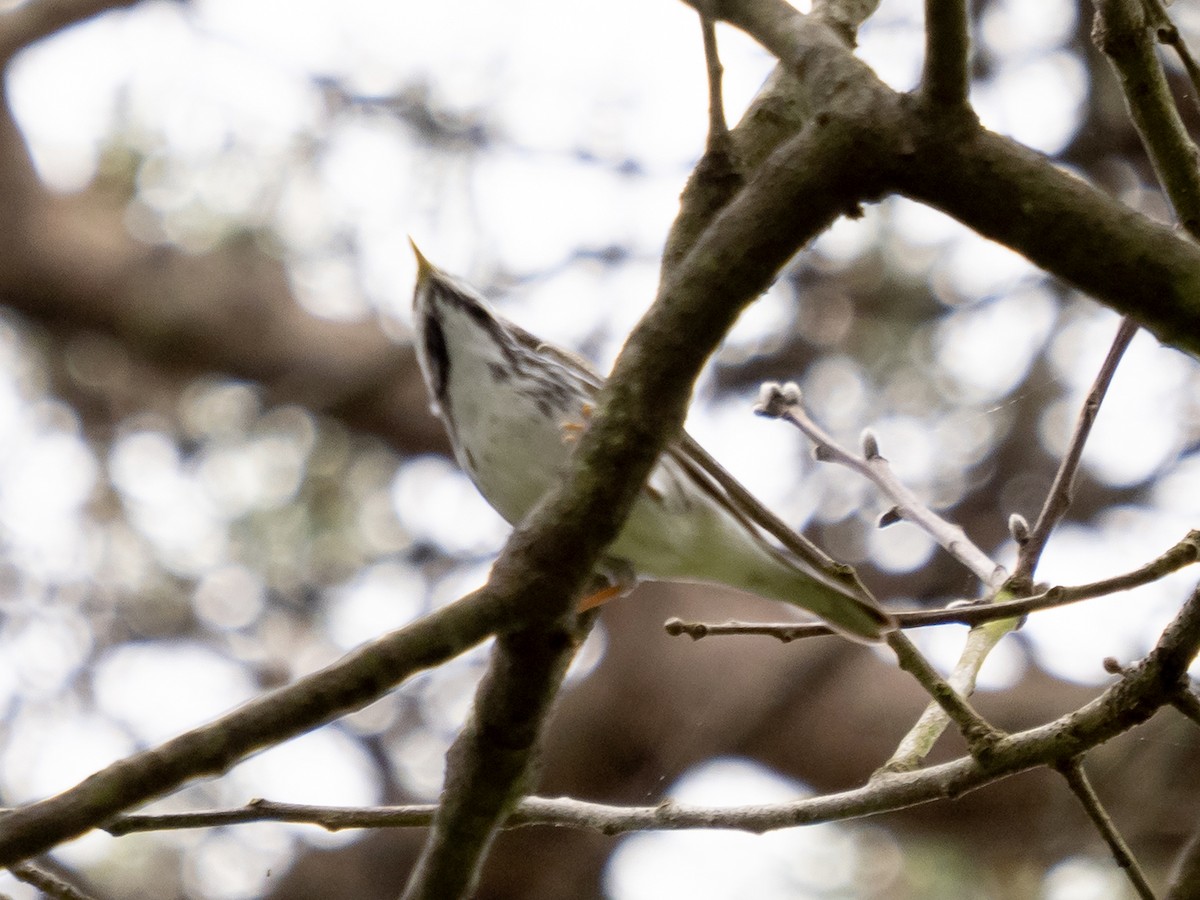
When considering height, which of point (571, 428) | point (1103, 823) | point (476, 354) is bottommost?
point (1103, 823)

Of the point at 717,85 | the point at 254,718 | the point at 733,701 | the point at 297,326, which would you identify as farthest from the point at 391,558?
the point at 254,718

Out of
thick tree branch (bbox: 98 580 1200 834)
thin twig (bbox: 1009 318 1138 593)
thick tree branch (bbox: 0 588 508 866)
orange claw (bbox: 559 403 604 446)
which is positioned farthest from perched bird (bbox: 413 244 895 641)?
thick tree branch (bbox: 0 588 508 866)

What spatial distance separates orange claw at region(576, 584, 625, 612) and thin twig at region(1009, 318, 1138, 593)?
0.72 m

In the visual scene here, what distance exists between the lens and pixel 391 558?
550 cm

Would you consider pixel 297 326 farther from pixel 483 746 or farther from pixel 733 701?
pixel 483 746

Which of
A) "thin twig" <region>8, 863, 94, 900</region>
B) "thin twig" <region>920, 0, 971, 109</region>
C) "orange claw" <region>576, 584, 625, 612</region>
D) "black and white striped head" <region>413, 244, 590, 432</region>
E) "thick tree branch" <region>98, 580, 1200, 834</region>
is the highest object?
"black and white striped head" <region>413, 244, 590, 432</region>

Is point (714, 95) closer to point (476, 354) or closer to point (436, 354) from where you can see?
point (476, 354)

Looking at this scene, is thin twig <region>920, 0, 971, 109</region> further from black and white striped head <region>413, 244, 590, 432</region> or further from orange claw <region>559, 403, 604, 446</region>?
black and white striped head <region>413, 244, 590, 432</region>

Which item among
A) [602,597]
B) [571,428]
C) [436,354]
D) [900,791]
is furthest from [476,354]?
[900,791]

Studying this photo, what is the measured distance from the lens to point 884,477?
2.28 metres

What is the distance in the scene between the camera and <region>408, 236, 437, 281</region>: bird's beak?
285 centimetres

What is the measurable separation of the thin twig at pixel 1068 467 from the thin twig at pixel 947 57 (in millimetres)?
736

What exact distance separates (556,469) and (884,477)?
0.56 m

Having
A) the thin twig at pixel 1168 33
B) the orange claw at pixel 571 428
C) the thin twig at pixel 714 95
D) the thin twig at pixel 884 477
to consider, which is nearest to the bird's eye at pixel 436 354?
the orange claw at pixel 571 428
